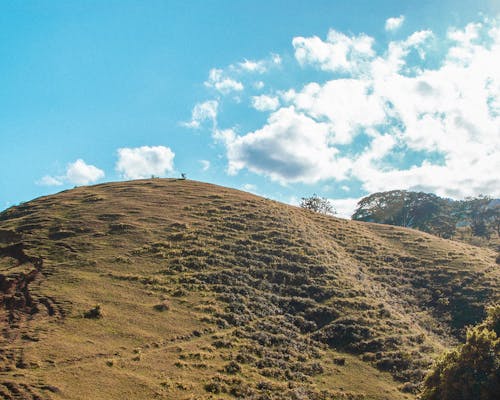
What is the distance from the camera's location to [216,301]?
124 feet

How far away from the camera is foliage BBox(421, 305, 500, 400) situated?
2106cm

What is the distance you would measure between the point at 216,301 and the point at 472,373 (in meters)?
21.6

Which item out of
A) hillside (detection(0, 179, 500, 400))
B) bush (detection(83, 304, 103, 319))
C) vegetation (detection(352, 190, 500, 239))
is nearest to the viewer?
hillside (detection(0, 179, 500, 400))

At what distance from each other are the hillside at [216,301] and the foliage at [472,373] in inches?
266

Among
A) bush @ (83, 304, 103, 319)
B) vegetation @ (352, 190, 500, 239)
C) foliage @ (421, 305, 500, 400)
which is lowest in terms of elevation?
foliage @ (421, 305, 500, 400)

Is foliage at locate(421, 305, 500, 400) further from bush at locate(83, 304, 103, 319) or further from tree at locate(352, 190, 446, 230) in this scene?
tree at locate(352, 190, 446, 230)

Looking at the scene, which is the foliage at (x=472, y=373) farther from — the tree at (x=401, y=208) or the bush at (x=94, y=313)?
the tree at (x=401, y=208)

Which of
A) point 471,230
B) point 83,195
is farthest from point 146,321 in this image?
point 471,230

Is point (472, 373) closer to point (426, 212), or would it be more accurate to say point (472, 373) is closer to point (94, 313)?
point (94, 313)

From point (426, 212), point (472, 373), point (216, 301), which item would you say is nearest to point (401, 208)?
point (426, 212)

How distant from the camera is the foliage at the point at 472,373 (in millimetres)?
21062

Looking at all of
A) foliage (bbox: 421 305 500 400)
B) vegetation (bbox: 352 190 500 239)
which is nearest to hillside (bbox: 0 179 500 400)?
foliage (bbox: 421 305 500 400)

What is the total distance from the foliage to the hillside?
6762mm

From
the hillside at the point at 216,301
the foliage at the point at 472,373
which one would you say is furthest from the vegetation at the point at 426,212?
the foliage at the point at 472,373
